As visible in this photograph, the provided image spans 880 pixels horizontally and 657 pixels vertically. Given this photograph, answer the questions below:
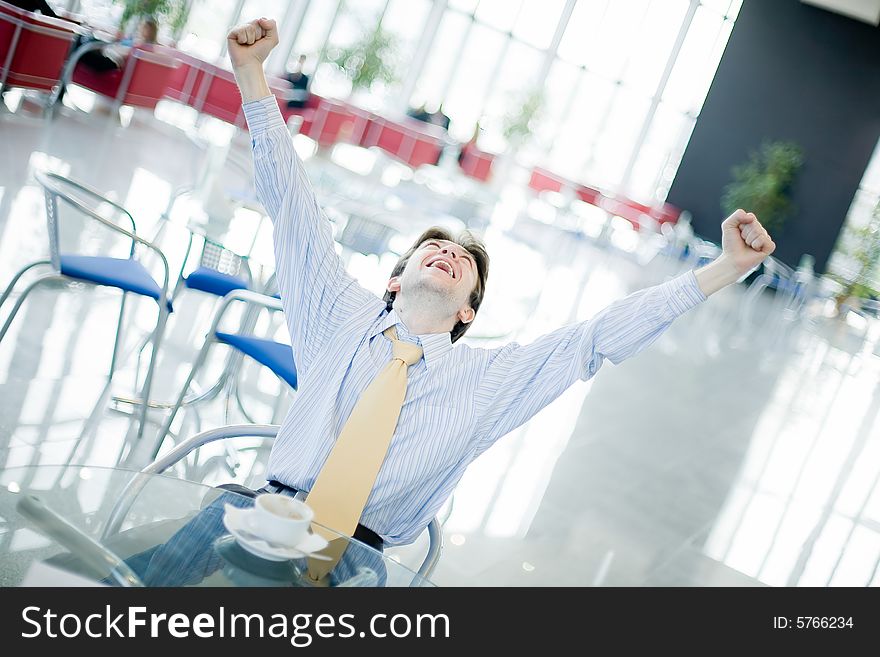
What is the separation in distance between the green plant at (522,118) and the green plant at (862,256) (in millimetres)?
4982

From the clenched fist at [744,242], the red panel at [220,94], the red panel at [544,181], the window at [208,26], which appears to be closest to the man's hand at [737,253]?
the clenched fist at [744,242]

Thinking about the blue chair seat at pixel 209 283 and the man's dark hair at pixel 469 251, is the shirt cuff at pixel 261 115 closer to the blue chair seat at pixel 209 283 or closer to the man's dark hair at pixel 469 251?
the man's dark hair at pixel 469 251

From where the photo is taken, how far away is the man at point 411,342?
6.13 feet

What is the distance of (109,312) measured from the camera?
3.94 meters

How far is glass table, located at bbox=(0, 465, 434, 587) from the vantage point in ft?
4.15

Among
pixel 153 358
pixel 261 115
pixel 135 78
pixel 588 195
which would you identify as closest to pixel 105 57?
pixel 135 78

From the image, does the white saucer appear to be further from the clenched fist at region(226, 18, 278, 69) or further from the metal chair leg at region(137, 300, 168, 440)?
the metal chair leg at region(137, 300, 168, 440)

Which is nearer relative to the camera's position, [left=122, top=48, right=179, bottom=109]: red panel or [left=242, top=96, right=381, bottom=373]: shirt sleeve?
[left=242, top=96, right=381, bottom=373]: shirt sleeve

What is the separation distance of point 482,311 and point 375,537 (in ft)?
6.03

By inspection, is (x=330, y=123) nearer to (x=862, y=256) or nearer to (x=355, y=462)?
(x=862, y=256)

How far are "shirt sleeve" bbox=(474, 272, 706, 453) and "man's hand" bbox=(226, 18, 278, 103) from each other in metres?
0.71

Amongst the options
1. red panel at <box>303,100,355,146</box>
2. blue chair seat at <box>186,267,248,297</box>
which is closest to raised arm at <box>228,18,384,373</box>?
blue chair seat at <box>186,267,248,297</box>
